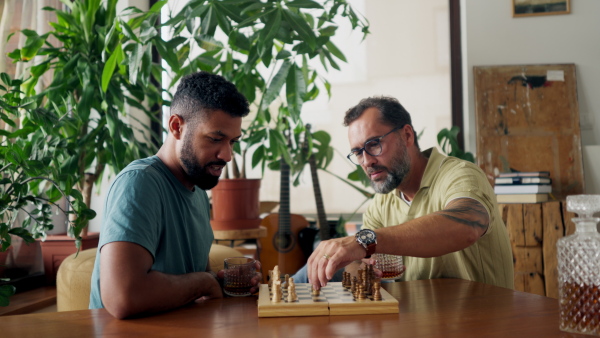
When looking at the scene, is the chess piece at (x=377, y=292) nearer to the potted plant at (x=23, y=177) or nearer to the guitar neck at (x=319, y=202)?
the potted plant at (x=23, y=177)

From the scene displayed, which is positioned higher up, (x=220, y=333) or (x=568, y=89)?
(x=568, y=89)

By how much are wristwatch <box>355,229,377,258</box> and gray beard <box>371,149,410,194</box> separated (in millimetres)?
786

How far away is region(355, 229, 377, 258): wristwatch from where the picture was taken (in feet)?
4.77

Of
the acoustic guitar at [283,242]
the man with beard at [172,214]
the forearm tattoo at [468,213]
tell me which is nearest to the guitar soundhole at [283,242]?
the acoustic guitar at [283,242]

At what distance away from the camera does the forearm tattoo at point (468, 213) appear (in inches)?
65.3

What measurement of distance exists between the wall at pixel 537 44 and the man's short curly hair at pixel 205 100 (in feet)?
8.24

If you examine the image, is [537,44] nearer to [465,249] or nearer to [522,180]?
[522,180]

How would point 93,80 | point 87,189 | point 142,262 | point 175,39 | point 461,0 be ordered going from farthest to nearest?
point 461,0 → point 87,189 → point 93,80 → point 175,39 → point 142,262

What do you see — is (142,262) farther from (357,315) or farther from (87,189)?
(87,189)

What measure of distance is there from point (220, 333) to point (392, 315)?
0.40 metres

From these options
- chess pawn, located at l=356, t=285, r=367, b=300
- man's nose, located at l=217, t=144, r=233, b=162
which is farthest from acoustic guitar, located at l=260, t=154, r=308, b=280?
chess pawn, located at l=356, t=285, r=367, b=300

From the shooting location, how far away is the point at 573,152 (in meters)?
3.75

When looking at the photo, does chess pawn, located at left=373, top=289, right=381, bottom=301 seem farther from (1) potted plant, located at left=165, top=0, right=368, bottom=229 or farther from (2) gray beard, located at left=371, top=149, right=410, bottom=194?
(1) potted plant, located at left=165, top=0, right=368, bottom=229

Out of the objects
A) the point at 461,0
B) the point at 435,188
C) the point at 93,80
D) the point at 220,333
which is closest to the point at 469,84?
the point at 461,0
